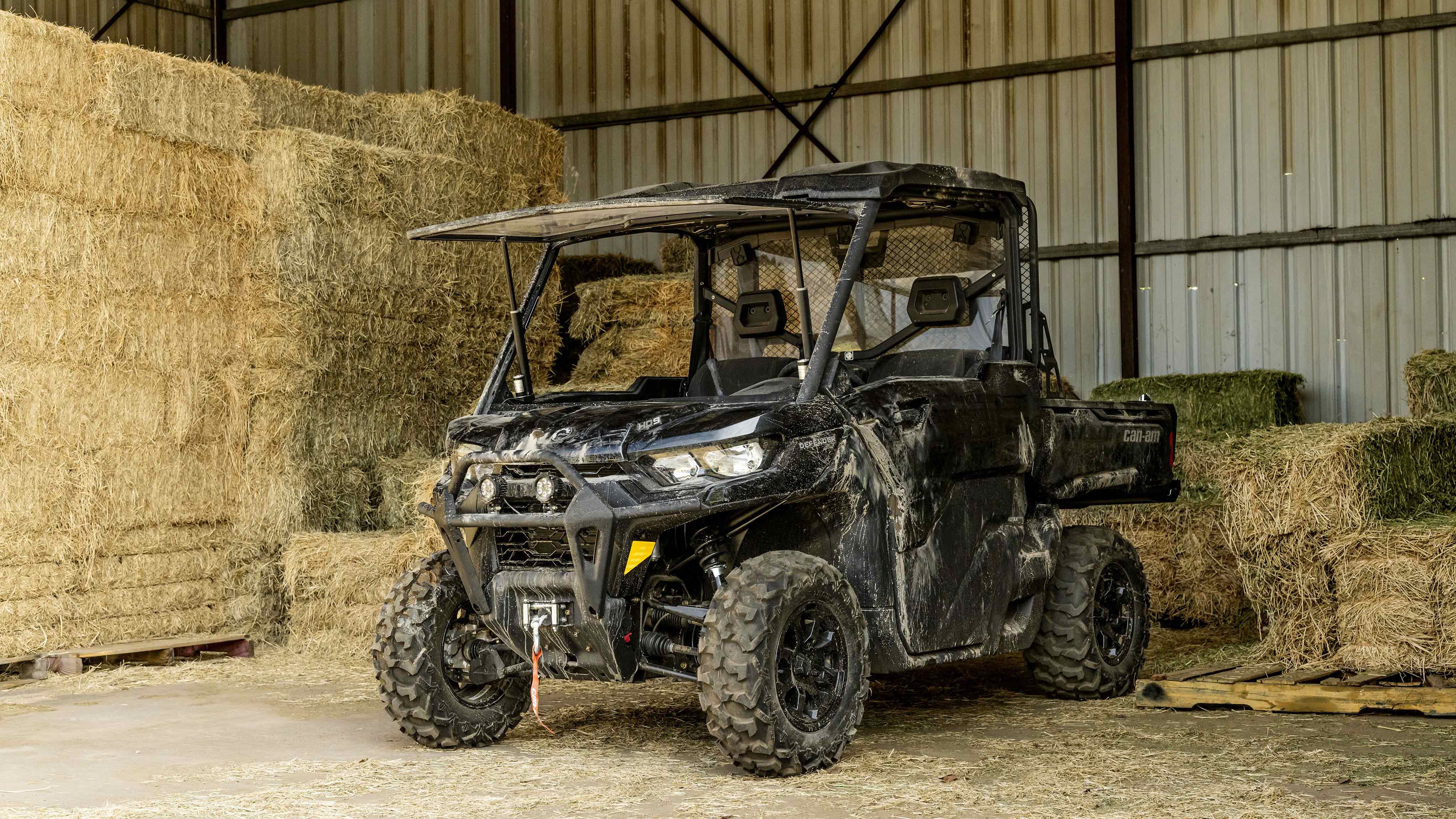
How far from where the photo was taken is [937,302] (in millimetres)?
7379

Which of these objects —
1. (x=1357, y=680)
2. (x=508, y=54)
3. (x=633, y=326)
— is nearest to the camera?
(x=1357, y=680)

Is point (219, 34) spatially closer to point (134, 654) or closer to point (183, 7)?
Answer: point (183, 7)

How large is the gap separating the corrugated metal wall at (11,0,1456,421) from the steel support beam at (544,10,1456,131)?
0.07 meters

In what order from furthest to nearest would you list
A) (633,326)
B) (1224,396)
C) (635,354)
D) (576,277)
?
(576,277)
(1224,396)
(633,326)
(635,354)

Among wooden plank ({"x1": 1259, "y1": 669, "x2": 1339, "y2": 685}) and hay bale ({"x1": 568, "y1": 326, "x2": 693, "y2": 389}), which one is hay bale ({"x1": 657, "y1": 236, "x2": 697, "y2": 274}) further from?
wooden plank ({"x1": 1259, "y1": 669, "x2": 1339, "y2": 685})

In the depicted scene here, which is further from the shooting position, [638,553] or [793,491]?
[793,491]

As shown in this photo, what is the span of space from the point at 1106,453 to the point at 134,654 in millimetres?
6256

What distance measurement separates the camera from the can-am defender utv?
6043 millimetres

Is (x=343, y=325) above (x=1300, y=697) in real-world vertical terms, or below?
above

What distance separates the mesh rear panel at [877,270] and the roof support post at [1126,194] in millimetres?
8440

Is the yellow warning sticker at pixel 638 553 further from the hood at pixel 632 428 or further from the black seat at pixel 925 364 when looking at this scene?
the black seat at pixel 925 364

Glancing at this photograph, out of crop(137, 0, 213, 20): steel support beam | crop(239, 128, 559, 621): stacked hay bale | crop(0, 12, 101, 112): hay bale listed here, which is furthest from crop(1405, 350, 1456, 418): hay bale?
crop(137, 0, 213, 20): steel support beam

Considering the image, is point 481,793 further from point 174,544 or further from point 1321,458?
point 174,544

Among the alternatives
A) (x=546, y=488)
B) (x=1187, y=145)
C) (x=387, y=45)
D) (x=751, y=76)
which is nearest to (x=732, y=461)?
(x=546, y=488)
